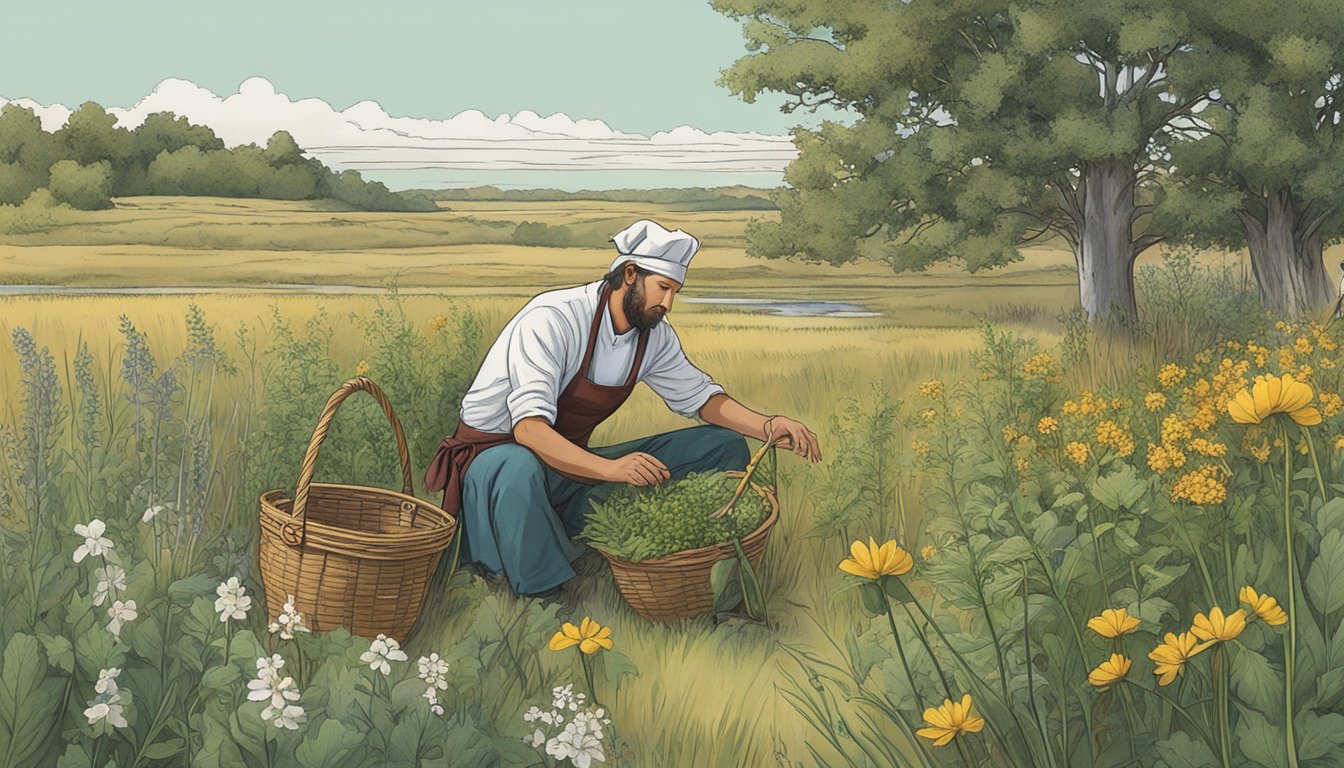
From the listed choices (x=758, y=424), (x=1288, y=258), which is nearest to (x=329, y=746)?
(x=758, y=424)

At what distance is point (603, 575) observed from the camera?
3.92m

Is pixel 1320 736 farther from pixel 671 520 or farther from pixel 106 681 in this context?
pixel 106 681

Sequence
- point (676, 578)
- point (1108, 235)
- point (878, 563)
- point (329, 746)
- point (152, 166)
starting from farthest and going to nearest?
point (1108, 235) < point (152, 166) < point (676, 578) < point (329, 746) < point (878, 563)

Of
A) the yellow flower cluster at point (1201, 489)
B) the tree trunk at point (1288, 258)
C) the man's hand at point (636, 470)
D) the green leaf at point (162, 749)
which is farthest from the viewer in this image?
the tree trunk at point (1288, 258)

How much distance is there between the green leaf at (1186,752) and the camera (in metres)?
2.01

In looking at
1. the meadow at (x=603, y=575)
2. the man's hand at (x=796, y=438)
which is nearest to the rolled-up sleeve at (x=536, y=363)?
the meadow at (x=603, y=575)

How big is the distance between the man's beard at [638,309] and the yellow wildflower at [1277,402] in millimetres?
2087

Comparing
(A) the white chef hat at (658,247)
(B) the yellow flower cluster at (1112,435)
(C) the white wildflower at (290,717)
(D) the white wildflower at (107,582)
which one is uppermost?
(A) the white chef hat at (658,247)

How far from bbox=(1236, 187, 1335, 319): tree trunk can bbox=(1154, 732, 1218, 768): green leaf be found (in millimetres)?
7790

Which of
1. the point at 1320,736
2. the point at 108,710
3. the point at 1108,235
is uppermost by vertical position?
the point at 1108,235

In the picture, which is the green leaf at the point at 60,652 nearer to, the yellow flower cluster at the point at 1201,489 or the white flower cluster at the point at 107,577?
the white flower cluster at the point at 107,577

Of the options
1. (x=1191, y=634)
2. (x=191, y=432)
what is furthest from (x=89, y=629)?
(x=1191, y=634)

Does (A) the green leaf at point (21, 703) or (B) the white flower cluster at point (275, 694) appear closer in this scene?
(B) the white flower cluster at point (275, 694)

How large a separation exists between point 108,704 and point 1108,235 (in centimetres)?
815
